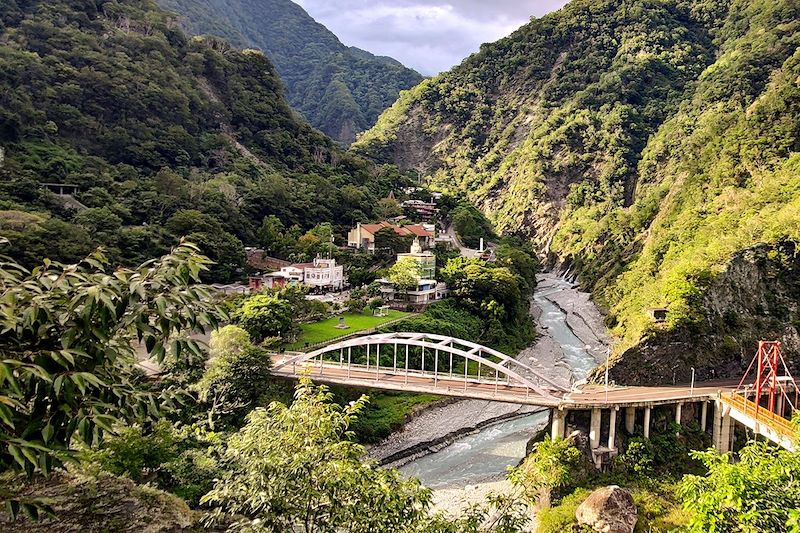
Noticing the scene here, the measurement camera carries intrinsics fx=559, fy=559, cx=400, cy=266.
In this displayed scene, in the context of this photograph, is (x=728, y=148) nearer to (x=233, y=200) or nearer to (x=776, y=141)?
(x=776, y=141)

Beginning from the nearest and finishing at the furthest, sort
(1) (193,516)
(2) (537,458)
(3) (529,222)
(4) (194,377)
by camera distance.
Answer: (1) (193,516), (2) (537,458), (4) (194,377), (3) (529,222)

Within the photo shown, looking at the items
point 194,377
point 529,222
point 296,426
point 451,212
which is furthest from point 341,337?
point 529,222

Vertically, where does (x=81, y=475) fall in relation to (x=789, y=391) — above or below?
above

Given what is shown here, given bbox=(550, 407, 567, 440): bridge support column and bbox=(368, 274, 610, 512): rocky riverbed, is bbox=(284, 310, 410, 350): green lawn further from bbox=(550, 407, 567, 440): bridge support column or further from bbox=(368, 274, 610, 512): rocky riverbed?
bbox=(550, 407, 567, 440): bridge support column

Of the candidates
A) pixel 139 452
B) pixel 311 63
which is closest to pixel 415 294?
pixel 139 452

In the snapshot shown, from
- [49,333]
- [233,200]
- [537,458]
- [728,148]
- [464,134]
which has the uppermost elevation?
[464,134]

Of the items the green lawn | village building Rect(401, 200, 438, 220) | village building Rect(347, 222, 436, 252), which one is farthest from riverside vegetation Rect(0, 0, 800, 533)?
village building Rect(401, 200, 438, 220)

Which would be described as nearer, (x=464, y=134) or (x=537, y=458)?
(x=537, y=458)
